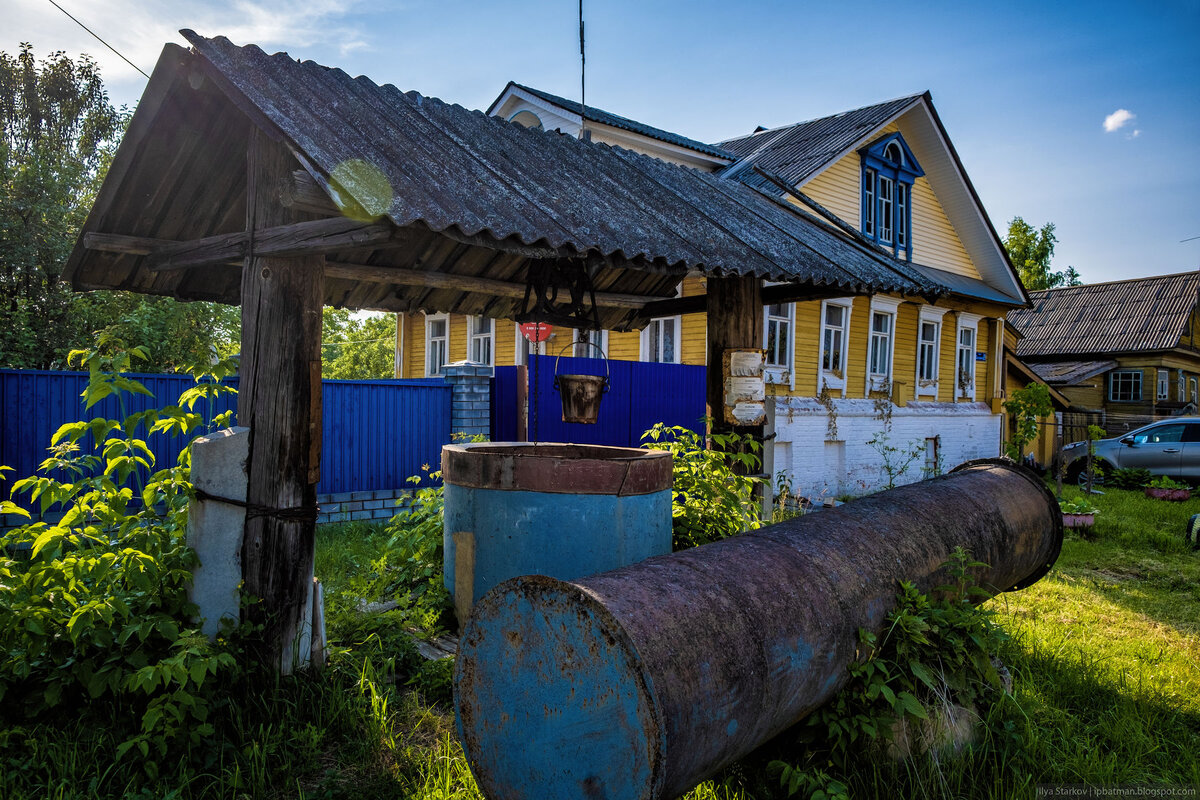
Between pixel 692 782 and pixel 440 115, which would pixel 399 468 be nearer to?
pixel 440 115

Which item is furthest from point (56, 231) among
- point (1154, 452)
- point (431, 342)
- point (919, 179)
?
point (1154, 452)

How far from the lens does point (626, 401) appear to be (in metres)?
11.1

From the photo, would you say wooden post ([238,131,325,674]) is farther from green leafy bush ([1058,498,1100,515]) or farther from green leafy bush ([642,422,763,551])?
green leafy bush ([1058,498,1100,515])

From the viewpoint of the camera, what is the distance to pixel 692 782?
8.48 ft

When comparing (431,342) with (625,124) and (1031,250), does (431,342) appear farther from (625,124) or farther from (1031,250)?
(1031,250)

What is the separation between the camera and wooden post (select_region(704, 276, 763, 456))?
6.20 m

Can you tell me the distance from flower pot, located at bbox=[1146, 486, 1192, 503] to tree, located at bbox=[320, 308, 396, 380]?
27.0m

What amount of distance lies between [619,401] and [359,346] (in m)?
28.9

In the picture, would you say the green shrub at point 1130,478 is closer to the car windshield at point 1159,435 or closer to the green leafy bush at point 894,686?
the car windshield at point 1159,435

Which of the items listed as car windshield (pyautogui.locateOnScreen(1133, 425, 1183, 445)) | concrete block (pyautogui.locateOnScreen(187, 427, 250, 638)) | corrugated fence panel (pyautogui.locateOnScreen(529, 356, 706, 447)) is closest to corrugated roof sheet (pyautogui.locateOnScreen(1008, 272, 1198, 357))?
car windshield (pyautogui.locateOnScreen(1133, 425, 1183, 445))

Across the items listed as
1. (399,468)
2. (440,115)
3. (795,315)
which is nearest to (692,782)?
(440,115)

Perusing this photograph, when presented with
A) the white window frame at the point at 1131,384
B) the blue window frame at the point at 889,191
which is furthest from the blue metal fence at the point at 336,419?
the white window frame at the point at 1131,384

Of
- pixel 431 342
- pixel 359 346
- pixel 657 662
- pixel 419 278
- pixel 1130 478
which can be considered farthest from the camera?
pixel 359 346

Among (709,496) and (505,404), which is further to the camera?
(505,404)
